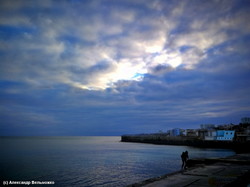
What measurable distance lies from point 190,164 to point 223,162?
3.94 metres

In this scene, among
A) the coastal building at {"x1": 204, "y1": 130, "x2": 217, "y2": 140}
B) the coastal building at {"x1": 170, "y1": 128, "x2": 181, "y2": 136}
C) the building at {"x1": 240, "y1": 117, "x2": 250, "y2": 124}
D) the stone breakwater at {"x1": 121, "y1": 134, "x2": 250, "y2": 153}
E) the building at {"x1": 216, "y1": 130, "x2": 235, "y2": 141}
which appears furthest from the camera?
the coastal building at {"x1": 170, "y1": 128, "x2": 181, "y2": 136}

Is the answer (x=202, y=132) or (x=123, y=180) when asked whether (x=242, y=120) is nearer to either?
(x=202, y=132)

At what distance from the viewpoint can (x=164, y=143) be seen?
4390 inches

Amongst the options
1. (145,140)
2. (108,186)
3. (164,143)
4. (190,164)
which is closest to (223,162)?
(190,164)

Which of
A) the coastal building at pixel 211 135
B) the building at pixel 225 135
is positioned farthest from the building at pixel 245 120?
the building at pixel 225 135

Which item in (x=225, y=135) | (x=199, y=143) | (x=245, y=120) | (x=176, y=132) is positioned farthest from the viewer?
(x=176, y=132)

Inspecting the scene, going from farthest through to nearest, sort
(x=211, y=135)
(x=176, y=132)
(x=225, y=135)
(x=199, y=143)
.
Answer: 1. (x=176, y=132)
2. (x=211, y=135)
3. (x=225, y=135)
4. (x=199, y=143)

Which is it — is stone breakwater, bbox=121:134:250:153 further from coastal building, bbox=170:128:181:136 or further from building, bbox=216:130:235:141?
coastal building, bbox=170:128:181:136

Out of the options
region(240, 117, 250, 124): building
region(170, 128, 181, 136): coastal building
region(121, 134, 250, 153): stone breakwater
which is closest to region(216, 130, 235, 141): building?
region(121, 134, 250, 153): stone breakwater

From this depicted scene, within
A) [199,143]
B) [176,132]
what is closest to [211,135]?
[199,143]

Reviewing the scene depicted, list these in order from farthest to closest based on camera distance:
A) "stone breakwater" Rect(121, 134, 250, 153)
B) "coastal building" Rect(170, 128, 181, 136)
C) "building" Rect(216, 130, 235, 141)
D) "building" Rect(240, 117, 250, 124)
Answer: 1. "coastal building" Rect(170, 128, 181, 136)
2. "building" Rect(240, 117, 250, 124)
3. "building" Rect(216, 130, 235, 141)
4. "stone breakwater" Rect(121, 134, 250, 153)

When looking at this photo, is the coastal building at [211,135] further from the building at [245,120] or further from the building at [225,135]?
the building at [245,120]

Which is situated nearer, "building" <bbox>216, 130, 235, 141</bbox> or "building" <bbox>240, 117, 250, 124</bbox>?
"building" <bbox>216, 130, 235, 141</bbox>

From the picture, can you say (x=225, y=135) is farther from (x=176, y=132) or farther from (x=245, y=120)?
(x=176, y=132)
